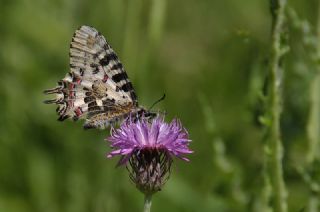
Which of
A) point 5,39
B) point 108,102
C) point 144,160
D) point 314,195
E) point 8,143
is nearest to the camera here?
point 144,160

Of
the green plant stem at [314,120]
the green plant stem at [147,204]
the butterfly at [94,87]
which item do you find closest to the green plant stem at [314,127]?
the green plant stem at [314,120]

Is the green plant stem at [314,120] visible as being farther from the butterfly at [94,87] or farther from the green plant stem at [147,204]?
the green plant stem at [147,204]

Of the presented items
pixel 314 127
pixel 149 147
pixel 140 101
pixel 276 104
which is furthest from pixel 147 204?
pixel 140 101

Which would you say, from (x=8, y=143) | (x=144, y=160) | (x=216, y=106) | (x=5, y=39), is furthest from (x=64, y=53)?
(x=144, y=160)

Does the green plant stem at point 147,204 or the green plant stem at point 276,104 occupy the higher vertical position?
the green plant stem at point 276,104

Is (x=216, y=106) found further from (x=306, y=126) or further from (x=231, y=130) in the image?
(x=306, y=126)

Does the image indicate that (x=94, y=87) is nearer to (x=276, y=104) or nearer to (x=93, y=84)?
(x=93, y=84)
